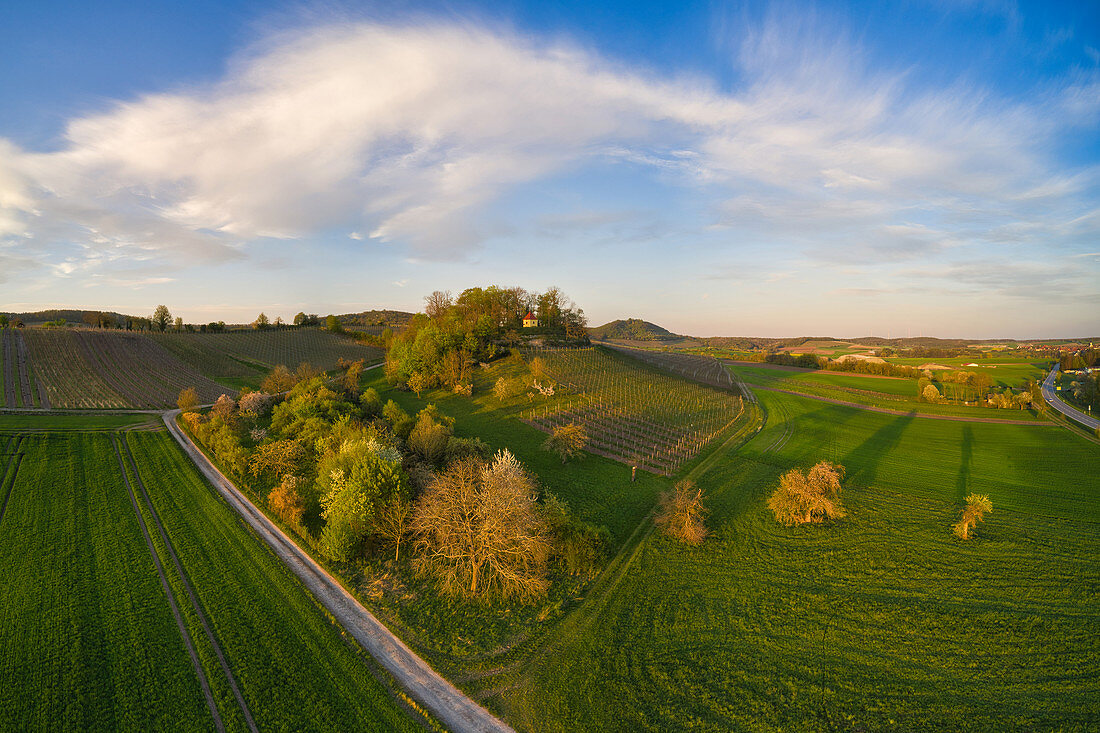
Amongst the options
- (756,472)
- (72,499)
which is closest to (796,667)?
(756,472)

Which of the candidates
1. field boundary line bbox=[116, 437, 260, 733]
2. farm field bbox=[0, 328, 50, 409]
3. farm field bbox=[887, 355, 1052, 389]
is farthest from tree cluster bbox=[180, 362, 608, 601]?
farm field bbox=[887, 355, 1052, 389]

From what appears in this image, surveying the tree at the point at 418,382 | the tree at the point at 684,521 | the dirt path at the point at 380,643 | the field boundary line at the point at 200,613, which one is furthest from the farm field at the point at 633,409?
the field boundary line at the point at 200,613

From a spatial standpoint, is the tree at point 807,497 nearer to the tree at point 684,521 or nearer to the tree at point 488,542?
the tree at point 684,521

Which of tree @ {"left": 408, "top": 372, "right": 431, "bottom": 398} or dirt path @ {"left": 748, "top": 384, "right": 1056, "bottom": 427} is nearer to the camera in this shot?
dirt path @ {"left": 748, "top": 384, "right": 1056, "bottom": 427}

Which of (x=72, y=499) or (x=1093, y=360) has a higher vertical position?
(x=1093, y=360)

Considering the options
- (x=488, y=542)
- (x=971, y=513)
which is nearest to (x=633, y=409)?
(x=971, y=513)

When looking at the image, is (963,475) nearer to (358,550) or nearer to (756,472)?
(756,472)

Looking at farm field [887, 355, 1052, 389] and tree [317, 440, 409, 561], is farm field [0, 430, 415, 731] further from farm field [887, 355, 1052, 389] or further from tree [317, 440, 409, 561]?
farm field [887, 355, 1052, 389]
